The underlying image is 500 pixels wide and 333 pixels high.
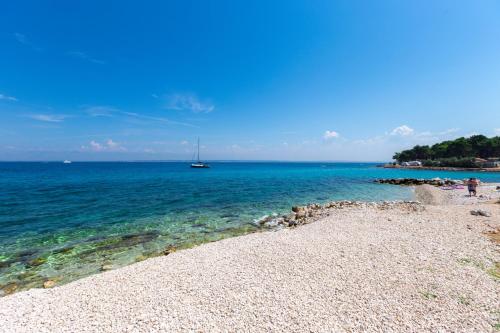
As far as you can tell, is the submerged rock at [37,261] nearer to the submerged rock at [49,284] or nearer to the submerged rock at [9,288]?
the submerged rock at [9,288]

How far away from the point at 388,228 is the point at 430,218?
419 cm

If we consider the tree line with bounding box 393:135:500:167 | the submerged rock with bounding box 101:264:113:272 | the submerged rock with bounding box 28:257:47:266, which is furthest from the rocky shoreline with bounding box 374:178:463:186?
the tree line with bounding box 393:135:500:167

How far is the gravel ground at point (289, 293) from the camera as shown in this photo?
4898mm

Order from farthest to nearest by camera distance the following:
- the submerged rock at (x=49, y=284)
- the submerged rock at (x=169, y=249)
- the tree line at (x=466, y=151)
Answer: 1. the tree line at (x=466, y=151)
2. the submerged rock at (x=169, y=249)
3. the submerged rock at (x=49, y=284)

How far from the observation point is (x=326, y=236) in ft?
34.3

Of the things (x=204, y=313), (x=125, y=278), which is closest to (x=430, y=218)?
(x=204, y=313)

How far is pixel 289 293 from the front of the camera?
589 cm

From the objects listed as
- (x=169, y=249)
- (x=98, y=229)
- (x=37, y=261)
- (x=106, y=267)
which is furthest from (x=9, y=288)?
(x=98, y=229)

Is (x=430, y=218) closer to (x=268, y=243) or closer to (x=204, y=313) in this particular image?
(x=268, y=243)

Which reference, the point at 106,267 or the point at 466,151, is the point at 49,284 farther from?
the point at 466,151

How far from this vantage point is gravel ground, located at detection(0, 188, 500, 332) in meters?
4.90

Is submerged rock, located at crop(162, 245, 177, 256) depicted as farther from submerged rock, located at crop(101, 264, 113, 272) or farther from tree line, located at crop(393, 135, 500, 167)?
tree line, located at crop(393, 135, 500, 167)

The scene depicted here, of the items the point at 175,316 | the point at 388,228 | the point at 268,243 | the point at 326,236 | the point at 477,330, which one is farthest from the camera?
the point at 388,228

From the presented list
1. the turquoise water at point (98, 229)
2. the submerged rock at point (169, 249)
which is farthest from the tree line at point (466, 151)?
the submerged rock at point (169, 249)
